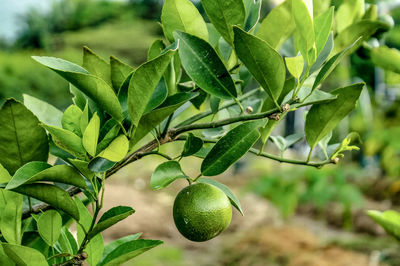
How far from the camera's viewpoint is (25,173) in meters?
0.34

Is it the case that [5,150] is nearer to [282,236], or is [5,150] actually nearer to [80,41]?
[282,236]

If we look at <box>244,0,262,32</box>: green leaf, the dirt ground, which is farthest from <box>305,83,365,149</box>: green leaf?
the dirt ground

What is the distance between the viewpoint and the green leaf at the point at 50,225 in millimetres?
388

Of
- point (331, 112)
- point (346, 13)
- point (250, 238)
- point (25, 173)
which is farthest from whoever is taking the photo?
point (250, 238)

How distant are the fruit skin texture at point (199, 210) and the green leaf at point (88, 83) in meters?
0.11

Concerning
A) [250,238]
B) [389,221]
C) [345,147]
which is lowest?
[250,238]

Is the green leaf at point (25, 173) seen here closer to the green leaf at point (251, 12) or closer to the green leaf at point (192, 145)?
the green leaf at point (192, 145)

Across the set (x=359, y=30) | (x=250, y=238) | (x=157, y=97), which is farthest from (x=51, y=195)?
(x=250, y=238)

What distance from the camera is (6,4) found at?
1375cm

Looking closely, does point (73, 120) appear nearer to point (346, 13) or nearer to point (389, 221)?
point (346, 13)

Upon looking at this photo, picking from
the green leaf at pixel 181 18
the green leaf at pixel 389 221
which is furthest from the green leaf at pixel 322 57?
the green leaf at pixel 389 221

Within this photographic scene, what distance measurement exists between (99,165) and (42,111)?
107mm

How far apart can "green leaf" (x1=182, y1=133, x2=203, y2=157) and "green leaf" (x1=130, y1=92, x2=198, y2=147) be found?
0.04 meters

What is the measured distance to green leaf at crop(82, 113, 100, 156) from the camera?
0.35m
